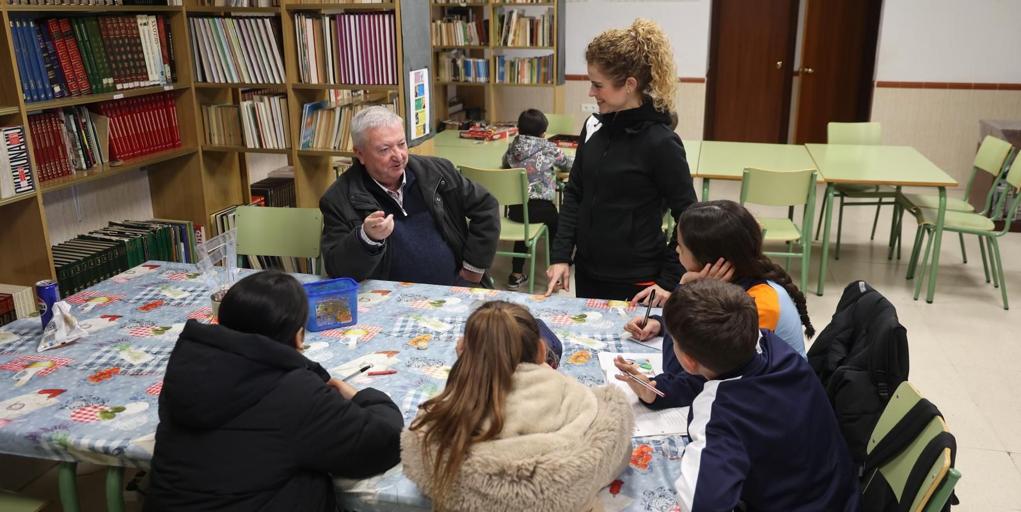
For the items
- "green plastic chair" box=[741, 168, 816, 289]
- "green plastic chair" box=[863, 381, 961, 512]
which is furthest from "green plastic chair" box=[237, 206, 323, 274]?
"green plastic chair" box=[741, 168, 816, 289]

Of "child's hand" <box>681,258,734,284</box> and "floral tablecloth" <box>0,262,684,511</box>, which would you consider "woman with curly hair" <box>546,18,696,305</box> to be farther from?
"child's hand" <box>681,258,734,284</box>

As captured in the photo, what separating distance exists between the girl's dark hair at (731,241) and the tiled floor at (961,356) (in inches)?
55.6

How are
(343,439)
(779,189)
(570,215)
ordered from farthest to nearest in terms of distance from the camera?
(779,189)
(570,215)
(343,439)

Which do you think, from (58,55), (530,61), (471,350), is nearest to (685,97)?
(530,61)

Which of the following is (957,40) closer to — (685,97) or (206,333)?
(685,97)

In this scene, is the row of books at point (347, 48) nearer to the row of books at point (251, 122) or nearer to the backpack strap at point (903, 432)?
the row of books at point (251, 122)

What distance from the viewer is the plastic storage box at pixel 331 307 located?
93.2 inches

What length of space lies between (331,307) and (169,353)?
477mm

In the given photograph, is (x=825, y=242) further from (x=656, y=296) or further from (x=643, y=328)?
(x=643, y=328)

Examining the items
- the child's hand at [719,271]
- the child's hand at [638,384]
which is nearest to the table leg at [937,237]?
the child's hand at [719,271]

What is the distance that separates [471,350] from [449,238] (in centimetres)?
148

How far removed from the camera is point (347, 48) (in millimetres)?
3918

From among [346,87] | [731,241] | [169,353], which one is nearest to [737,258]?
[731,241]

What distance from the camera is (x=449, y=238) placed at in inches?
116
